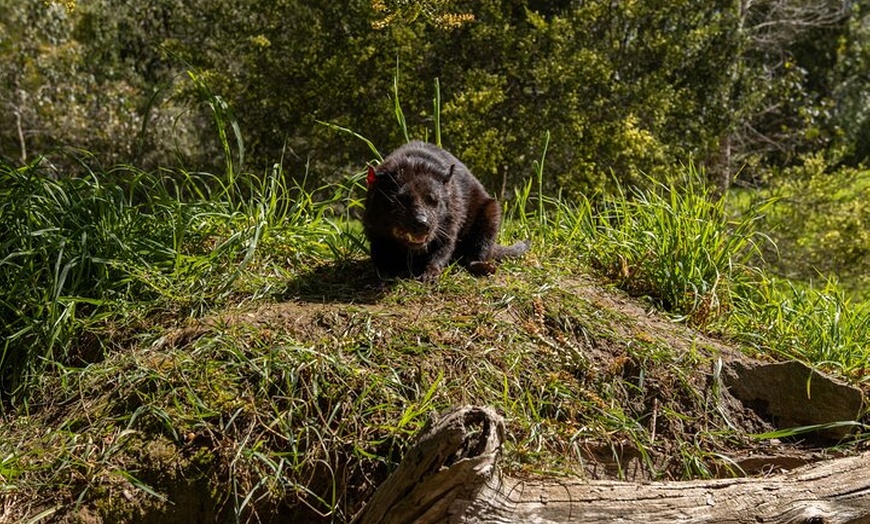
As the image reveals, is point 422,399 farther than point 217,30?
No

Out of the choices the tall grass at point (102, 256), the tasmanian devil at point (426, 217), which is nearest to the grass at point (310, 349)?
the tall grass at point (102, 256)

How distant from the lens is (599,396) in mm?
3857

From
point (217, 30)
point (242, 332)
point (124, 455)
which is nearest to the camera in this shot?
point (124, 455)

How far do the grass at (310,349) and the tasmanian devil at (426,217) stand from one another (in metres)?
0.17

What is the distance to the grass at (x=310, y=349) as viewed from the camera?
3.32 meters

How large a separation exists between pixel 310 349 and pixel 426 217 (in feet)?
2.92

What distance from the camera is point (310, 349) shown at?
3.63m

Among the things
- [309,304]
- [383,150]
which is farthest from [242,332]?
[383,150]

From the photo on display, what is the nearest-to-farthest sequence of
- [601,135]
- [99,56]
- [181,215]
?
[181,215]
[601,135]
[99,56]

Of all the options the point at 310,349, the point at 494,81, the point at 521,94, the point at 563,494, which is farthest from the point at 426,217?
the point at 521,94

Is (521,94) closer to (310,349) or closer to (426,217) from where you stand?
(426,217)

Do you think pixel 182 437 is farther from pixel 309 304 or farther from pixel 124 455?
pixel 309 304

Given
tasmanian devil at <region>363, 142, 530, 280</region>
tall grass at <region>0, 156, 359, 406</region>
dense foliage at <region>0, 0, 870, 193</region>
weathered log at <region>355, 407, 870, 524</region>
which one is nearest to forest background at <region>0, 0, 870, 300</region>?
dense foliage at <region>0, 0, 870, 193</region>

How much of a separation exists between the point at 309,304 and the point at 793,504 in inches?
85.4
